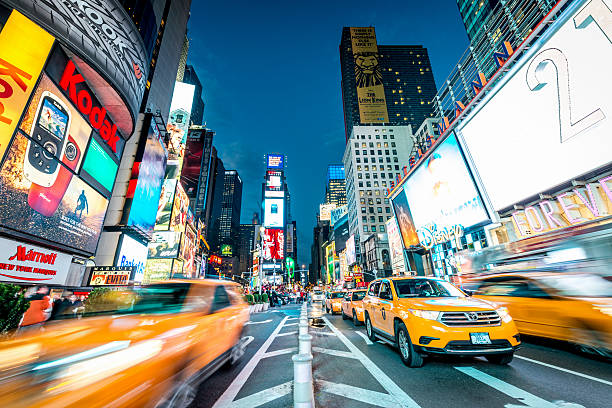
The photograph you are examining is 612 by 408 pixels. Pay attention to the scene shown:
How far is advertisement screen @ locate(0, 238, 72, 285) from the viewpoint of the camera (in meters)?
11.6

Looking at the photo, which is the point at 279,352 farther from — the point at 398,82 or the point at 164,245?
the point at 398,82

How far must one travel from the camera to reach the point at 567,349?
630 centimetres

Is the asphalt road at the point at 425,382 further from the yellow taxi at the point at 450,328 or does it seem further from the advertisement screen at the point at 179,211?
the advertisement screen at the point at 179,211

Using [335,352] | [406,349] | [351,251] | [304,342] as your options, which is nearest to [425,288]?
[406,349]

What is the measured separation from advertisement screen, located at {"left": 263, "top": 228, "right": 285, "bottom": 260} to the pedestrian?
155 feet

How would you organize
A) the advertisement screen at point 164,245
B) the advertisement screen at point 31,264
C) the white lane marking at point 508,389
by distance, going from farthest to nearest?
the advertisement screen at point 164,245 < the advertisement screen at point 31,264 < the white lane marking at point 508,389

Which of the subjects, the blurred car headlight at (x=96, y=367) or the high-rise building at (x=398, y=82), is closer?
the blurred car headlight at (x=96, y=367)

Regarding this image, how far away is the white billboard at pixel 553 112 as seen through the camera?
12.0 m

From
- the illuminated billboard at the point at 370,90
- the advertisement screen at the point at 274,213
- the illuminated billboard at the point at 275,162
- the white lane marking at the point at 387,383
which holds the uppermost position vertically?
the illuminated billboard at the point at 370,90

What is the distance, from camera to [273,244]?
2360 inches

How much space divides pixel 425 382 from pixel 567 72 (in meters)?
17.9

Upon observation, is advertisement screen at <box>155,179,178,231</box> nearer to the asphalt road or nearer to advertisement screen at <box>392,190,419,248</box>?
advertisement screen at <box>392,190,419,248</box>

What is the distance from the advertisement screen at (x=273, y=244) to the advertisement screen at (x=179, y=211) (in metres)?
21.2

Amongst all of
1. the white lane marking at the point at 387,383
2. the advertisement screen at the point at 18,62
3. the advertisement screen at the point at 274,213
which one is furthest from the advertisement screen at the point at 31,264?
the advertisement screen at the point at 274,213
